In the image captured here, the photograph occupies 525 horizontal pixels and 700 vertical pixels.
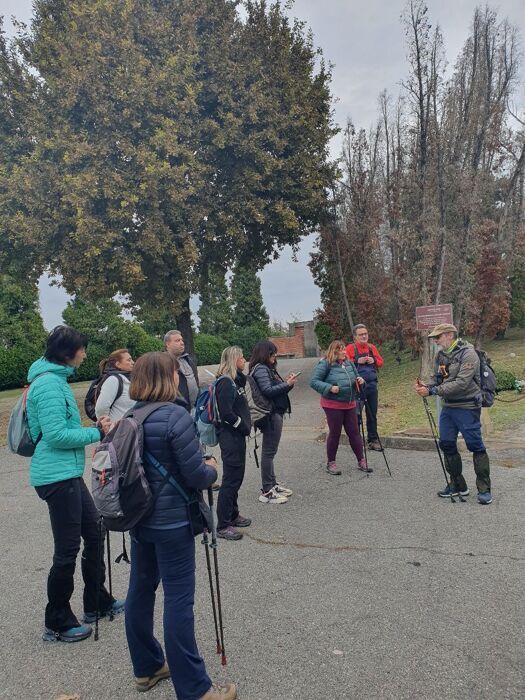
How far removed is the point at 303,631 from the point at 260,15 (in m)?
17.2

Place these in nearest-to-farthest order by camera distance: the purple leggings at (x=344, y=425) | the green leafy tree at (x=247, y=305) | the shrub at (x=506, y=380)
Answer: the purple leggings at (x=344, y=425) < the shrub at (x=506, y=380) < the green leafy tree at (x=247, y=305)

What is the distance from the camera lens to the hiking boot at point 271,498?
18.6ft

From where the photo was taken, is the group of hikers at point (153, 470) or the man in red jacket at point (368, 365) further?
the man in red jacket at point (368, 365)

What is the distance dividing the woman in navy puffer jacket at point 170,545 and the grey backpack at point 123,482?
0.23ft

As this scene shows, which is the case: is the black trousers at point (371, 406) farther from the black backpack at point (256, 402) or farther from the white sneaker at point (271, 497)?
the black backpack at point (256, 402)

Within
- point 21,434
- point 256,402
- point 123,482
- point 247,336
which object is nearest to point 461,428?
point 256,402

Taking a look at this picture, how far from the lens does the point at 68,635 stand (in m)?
3.17

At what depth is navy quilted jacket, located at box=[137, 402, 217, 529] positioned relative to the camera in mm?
2447

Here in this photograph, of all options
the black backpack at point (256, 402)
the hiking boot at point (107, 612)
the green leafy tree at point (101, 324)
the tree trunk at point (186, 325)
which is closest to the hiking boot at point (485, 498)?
the black backpack at point (256, 402)

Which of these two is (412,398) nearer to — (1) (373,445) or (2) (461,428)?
(1) (373,445)

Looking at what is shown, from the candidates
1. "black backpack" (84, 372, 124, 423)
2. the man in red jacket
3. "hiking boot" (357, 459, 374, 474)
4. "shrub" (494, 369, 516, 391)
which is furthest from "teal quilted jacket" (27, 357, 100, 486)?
"shrub" (494, 369, 516, 391)

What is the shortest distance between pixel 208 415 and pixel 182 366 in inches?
62.1

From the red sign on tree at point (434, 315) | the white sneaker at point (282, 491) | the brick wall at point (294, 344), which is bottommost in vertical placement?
the brick wall at point (294, 344)

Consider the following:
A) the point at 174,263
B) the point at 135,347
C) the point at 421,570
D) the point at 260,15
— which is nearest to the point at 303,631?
the point at 421,570
